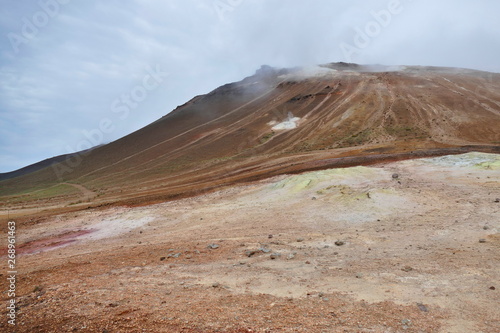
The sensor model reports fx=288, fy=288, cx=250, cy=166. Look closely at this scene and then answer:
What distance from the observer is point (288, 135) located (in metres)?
53.5

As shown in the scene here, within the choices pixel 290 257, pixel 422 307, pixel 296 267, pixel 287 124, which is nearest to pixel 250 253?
pixel 290 257

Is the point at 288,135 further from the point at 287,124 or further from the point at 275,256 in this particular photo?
the point at 275,256

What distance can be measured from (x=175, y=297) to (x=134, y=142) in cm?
8022

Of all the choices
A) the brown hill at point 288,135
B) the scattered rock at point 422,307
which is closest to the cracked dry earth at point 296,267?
the scattered rock at point 422,307

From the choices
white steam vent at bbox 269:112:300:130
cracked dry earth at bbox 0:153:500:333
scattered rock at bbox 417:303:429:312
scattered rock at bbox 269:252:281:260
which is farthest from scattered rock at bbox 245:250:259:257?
white steam vent at bbox 269:112:300:130

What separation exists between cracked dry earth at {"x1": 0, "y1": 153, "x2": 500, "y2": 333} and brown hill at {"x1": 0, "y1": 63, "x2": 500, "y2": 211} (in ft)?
35.4

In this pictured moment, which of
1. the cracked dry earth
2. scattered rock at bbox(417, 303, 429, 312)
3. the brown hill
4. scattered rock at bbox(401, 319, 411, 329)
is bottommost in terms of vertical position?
scattered rock at bbox(417, 303, 429, 312)

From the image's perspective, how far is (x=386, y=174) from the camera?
1873cm

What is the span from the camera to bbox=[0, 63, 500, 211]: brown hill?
36000 millimetres

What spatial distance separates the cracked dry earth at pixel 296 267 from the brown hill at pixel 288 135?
10788 millimetres

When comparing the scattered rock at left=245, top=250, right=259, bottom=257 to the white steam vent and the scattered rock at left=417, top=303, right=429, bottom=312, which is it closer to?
the scattered rock at left=417, top=303, right=429, bottom=312

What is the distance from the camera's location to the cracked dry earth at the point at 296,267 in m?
5.21

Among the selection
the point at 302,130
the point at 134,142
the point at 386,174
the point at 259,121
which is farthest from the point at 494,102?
the point at 134,142

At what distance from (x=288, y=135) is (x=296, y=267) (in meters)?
46.9
